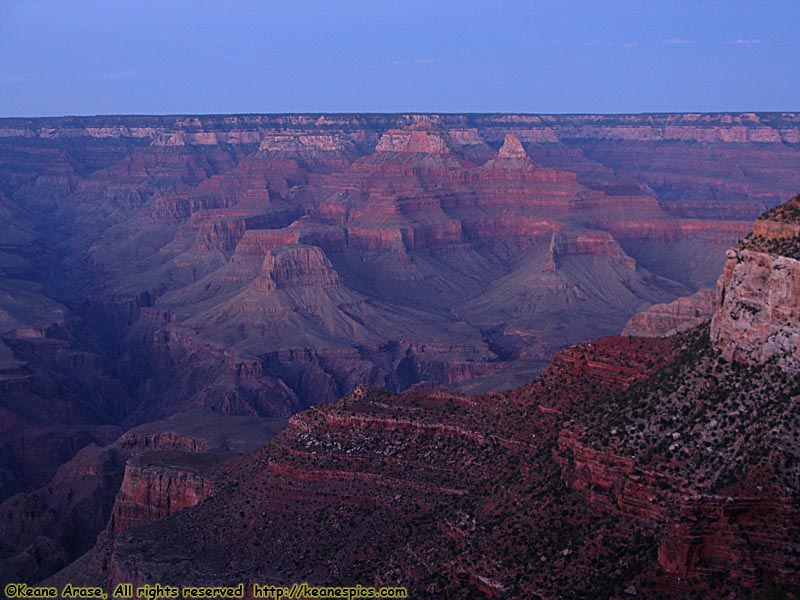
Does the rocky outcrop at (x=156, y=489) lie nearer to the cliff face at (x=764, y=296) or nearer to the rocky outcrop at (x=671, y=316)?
the cliff face at (x=764, y=296)

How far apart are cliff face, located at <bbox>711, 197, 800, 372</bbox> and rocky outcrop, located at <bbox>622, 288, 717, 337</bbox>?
220 ft

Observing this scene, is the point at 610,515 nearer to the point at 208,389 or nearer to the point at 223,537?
the point at 223,537

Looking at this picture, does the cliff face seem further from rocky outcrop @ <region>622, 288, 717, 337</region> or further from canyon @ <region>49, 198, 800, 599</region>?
rocky outcrop @ <region>622, 288, 717, 337</region>

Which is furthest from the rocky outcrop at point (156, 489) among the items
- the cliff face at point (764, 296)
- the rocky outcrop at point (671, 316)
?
the rocky outcrop at point (671, 316)

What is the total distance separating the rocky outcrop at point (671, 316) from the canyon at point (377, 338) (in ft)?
0.86

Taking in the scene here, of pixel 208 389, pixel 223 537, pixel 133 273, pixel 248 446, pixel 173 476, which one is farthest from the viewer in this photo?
pixel 133 273

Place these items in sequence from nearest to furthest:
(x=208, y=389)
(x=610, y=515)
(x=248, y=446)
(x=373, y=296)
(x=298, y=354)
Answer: (x=610, y=515) < (x=248, y=446) < (x=208, y=389) < (x=298, y=354) < (x=373, y=296)

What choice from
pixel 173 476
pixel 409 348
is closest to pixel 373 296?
pixel 409 348

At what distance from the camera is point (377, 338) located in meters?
124

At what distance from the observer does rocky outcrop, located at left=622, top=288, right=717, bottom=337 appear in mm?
100625

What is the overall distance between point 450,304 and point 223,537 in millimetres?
103263

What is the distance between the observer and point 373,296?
467ft

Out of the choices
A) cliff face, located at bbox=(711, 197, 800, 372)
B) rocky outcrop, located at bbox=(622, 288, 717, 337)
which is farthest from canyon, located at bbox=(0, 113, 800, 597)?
rocky outcrop, located at bbox=(622, 288, 717, 337)

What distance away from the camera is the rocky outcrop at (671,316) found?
101 meters
